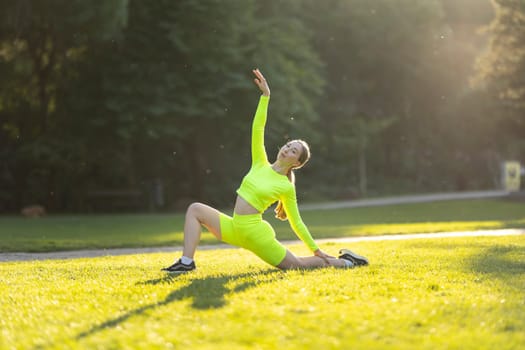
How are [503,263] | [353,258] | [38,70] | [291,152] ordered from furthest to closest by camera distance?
[38,70] < [503,263] < [353,258] < [291,152]

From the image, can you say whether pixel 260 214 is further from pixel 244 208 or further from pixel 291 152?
pixel 291 152

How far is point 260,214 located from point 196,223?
2.30 feet

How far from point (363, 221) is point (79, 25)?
11.5 meters

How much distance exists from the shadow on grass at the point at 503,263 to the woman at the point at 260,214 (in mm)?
1813

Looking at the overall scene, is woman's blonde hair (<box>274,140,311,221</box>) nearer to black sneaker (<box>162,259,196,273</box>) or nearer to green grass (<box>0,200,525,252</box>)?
black sneaker (<box>162,259,196,273</box>)

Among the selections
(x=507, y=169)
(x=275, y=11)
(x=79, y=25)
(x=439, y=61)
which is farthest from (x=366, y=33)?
(x=79, y=25)

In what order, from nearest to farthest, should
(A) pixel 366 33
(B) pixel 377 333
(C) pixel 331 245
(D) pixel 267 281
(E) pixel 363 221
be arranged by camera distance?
(B) pixel 377 333 < (D) pixel 267 281 < (C) pixel 331 245 < (E) pixel 363 221 < (A) pixel 366 33

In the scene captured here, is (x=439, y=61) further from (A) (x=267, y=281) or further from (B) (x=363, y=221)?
(A) (x=267, y=281)

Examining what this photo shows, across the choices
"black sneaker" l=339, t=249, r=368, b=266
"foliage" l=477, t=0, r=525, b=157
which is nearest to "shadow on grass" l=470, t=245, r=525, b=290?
"black sneaker" l=339, t=249, r=368, b=266

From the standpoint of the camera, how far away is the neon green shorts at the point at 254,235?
311 inches

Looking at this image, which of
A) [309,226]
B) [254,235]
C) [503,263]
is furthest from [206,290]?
[309,226]

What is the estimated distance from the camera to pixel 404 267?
843 centimetres

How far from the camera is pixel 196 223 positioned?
8.00 meters

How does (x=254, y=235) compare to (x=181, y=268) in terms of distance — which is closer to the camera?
(x=254, y=235)
